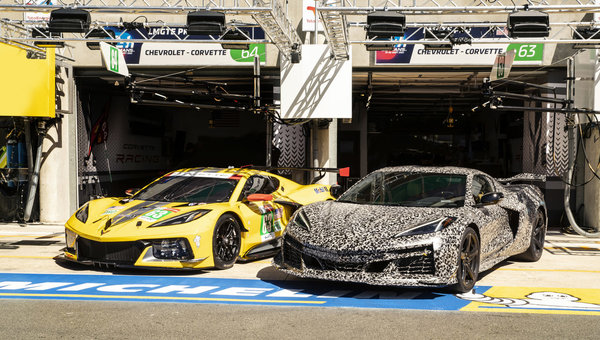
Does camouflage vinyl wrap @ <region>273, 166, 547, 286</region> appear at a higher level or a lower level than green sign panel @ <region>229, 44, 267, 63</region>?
lower

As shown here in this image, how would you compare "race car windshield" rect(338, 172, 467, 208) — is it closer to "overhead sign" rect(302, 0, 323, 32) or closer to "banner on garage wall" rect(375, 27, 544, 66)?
"banner on garage wall" rect(375, 27, 544, 66)

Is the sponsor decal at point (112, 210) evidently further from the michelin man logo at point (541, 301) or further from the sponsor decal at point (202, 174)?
the michelin man logo at point (541, 301)

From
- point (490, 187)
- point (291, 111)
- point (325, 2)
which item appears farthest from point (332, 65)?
point (490, 187)

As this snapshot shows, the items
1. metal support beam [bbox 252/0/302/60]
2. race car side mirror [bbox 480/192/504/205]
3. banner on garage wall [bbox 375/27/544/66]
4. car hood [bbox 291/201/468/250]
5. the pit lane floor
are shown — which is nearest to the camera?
the pit lane floor

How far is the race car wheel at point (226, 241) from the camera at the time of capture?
7277mm

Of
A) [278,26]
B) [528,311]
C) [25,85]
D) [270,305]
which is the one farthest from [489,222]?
[25,85]

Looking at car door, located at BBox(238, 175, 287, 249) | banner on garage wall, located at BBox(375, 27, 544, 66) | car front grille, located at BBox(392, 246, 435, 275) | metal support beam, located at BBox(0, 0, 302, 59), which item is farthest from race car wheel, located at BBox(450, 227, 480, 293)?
banner on garage wall, located at BBox(375, 27, 544, 66)

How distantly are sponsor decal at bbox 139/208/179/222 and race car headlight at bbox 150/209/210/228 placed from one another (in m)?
0.13

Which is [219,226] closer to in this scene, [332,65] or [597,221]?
[332,65]

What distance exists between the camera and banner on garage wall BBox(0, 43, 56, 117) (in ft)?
42.3

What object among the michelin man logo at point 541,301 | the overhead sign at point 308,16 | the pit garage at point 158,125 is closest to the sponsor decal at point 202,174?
the pit garage at point 158,125

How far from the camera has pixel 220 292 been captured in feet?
20.5

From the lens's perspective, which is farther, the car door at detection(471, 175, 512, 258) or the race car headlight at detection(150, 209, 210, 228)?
the race car headlight at detection(150, 209, 210, 228)

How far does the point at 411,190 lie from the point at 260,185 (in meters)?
2.46
